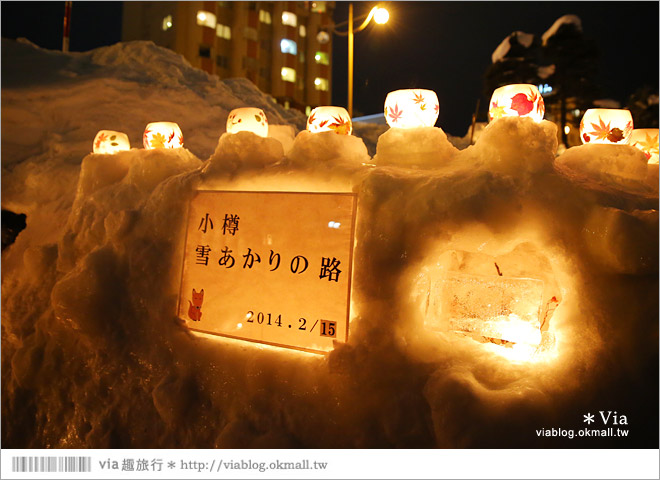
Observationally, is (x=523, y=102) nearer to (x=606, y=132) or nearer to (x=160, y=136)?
(x=606, y=132)

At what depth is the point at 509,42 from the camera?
49.7ft

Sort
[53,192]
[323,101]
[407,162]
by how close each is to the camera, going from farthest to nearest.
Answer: [323,101] < [53,192] < [407,162]

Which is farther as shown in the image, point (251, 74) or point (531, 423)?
point (251, 74)

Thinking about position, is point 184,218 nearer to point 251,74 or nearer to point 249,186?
point 249,186

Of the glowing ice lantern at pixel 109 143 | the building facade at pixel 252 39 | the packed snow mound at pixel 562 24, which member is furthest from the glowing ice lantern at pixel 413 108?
the building facade at pixel 252 39

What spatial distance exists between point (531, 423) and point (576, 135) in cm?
1791

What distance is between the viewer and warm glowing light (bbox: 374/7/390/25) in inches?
244

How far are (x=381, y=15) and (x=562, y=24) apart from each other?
11.6 m

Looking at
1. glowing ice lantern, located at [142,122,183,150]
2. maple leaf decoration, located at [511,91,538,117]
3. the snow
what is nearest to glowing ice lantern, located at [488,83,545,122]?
maple leaf decoration, located at [511,91,538,117]

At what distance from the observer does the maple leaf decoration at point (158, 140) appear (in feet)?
14.7

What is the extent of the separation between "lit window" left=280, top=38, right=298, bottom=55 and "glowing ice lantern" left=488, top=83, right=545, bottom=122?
26.5 meters

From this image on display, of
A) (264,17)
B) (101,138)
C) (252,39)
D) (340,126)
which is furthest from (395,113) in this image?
(264,17)

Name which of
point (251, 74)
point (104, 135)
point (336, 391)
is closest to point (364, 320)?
point (336, 391)

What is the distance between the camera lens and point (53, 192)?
20.9ft
